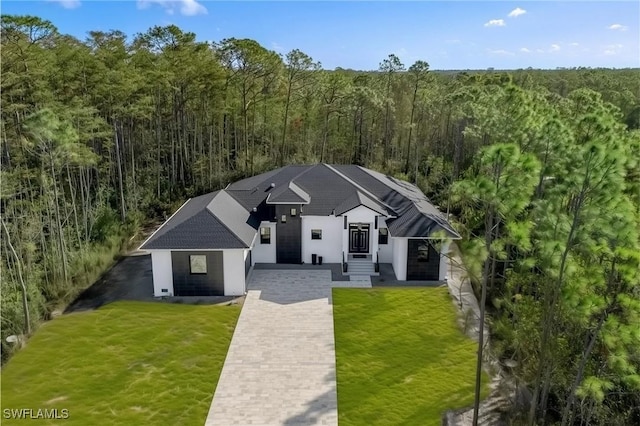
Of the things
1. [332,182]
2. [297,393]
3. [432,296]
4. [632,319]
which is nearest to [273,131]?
[332,182]

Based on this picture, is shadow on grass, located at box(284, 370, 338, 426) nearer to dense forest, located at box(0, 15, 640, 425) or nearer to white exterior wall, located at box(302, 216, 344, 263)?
dense forest, located at box(0, 15, 640, 425)

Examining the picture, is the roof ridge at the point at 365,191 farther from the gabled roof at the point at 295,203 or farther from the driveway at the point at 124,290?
the driveway at the point at 124,290

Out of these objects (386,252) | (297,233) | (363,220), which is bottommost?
(386,252)

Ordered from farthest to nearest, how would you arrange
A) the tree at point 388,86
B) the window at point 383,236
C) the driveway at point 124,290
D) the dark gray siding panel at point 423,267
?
the tree at point 388,86, the window at point 383,236, the dark gray siding panel at point 423,267, the driveway at point 124,290

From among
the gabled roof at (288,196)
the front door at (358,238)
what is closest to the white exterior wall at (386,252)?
the front door at (358,238)

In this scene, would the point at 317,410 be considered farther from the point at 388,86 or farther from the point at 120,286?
the point at 388,86

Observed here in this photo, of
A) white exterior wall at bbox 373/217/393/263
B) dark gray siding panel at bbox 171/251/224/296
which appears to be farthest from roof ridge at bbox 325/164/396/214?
dark gray siding panel at bbox 171/251/224/296

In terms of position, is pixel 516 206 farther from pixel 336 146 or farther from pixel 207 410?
pixel 336 146

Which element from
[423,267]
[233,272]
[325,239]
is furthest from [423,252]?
[233,272]
